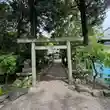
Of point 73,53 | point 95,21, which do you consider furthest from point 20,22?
point 95,21

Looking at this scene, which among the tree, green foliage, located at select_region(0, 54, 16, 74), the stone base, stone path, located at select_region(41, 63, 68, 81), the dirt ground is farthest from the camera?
the tree

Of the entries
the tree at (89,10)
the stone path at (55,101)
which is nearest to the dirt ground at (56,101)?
the stone path at (55,101)

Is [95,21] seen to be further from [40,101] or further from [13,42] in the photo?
[40,101]

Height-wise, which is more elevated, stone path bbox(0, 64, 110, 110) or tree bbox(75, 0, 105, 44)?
tree bbox(75, 0, 105, 44)

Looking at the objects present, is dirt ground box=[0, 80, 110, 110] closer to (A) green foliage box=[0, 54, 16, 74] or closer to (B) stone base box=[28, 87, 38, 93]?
(B) stone base box=[28, 87, 38, 93]

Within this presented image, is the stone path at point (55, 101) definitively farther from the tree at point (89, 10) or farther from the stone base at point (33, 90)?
the tree at point (89, 10)

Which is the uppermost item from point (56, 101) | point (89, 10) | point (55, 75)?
point (89, 10)

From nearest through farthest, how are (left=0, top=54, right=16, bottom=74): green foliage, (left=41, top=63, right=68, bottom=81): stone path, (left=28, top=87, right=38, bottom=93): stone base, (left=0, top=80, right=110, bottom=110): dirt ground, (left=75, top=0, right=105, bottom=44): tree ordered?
1. (left=0, top=80, right=110, bottom=110): dirt ground
2. (left=28, top=87, right=38, bottom=93): stone base
3. (left=0, top=54, right=16, bottom=74): green foliage
4. (left=41, top=63, right=68, bottom=81): stone path
5. (left=75, top=0, right=105, bottom=44): tree

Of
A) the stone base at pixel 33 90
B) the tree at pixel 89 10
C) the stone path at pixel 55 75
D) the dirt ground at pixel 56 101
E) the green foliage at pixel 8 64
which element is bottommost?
the dirt ground at pixel 56 101

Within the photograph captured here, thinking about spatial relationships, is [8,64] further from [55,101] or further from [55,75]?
[55,101]

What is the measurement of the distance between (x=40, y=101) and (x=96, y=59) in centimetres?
296

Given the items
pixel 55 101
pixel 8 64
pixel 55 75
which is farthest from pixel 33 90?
pixel 55 75

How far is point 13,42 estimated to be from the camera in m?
9.96

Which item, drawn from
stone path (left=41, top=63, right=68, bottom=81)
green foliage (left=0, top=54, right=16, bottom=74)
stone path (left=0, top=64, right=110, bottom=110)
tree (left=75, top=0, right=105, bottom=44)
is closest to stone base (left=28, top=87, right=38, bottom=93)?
stone path (left=0, top=64, right=110, bottom=110)
